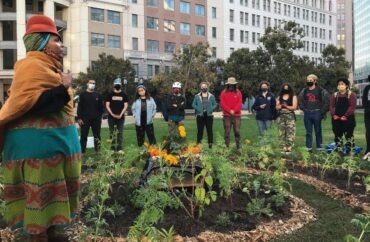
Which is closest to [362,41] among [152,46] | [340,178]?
[152,46]

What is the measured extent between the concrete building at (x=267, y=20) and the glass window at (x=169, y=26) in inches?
317

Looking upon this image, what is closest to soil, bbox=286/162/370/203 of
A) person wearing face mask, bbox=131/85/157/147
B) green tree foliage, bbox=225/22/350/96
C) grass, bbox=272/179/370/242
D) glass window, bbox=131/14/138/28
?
grass, bbox=272/179/370/242

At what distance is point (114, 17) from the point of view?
66.0m

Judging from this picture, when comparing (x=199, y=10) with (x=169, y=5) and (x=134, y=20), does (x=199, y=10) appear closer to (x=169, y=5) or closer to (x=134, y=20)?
(x=169, y=5)

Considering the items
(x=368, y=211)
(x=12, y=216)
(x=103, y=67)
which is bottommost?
(x=368, y=211)

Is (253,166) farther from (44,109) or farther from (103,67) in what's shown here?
(103,67)

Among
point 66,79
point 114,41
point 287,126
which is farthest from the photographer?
point 114,41

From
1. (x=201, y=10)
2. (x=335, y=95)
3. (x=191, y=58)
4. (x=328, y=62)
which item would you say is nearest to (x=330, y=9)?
(x=201, y=10)

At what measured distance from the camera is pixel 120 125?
12352 millimetres

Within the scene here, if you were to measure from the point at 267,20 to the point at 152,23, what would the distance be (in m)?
29.6

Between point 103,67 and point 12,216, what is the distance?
1955 inches

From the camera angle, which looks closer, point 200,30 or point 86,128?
point 86,128

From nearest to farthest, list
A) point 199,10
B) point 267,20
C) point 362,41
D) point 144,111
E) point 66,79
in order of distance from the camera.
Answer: point 66,79 < point 144,111 < point 199,10 < point 267,20 < point 362,41

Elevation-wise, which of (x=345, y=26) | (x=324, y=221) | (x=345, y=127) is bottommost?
(x=324, y=221)
